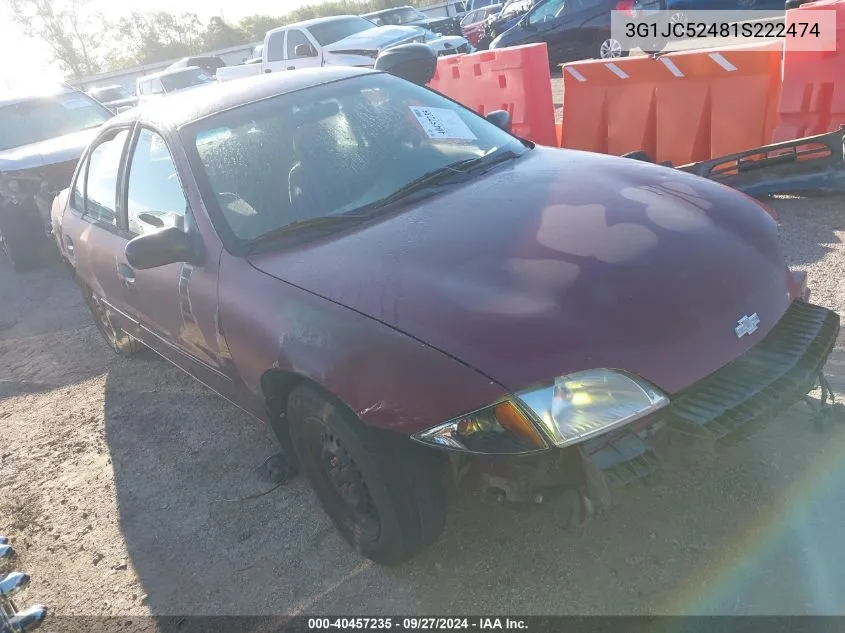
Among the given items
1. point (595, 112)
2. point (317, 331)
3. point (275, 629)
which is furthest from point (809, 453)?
point (595, 112)

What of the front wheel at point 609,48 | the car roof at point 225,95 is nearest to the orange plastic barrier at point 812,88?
the car roof at point 225,95

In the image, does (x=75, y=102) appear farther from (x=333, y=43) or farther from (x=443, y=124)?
(x=443, y=124)

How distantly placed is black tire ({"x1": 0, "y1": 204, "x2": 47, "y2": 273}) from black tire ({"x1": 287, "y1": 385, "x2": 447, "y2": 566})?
639cm

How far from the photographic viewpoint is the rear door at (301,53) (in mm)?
12836

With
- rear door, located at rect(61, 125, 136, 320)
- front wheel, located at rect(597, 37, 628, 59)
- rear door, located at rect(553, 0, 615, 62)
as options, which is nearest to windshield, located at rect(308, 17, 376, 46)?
rear door, located at rect(553, 0, 615, 62)

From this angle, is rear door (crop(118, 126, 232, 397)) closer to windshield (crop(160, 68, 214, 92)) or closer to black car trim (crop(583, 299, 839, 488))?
black car trim (crop(583, 299, 839, 488))

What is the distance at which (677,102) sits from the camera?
5.58m

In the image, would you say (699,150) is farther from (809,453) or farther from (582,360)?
(582,360)

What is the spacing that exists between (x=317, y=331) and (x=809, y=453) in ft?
6.18

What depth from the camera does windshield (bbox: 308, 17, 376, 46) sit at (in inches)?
513

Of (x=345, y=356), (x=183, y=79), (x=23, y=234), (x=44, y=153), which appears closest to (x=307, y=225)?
(x=345, y=356)

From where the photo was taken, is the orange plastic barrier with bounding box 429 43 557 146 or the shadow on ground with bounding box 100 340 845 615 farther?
the orange plastic barrier with bounding box 429 43 557 146

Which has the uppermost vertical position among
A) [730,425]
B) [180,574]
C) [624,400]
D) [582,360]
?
[582,360]

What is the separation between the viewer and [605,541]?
236 cm
